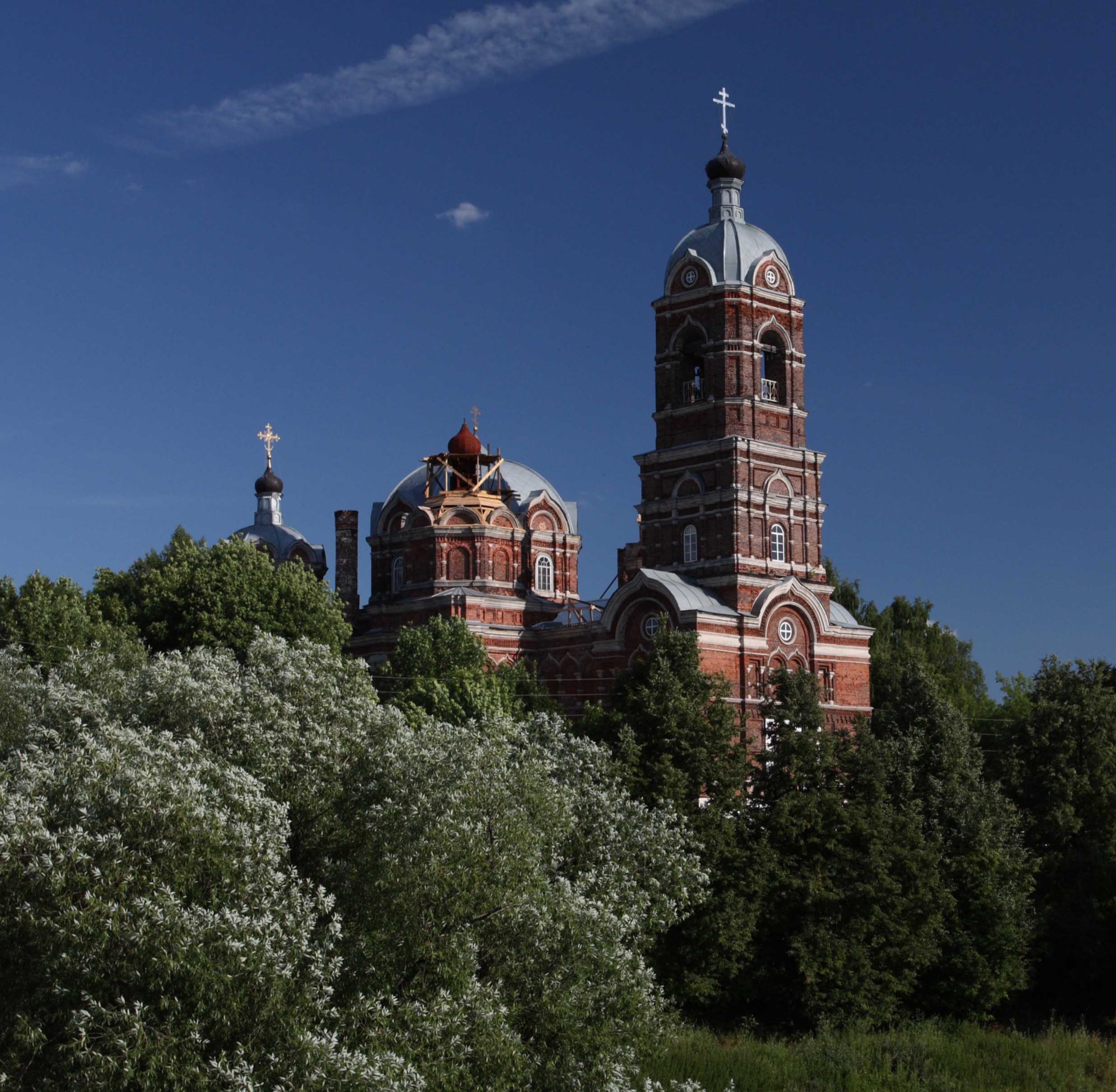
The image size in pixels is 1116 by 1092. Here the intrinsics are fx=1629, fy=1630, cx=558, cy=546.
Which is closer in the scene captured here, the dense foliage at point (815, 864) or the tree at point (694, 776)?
the tree at point (694, 776)

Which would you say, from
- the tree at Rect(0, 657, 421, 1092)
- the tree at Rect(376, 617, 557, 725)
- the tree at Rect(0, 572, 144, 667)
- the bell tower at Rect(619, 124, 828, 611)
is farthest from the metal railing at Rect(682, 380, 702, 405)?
the tree at Rect(0, 657, 421, 1092)

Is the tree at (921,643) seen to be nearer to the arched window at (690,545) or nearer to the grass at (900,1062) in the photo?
the arched window at (690,545)

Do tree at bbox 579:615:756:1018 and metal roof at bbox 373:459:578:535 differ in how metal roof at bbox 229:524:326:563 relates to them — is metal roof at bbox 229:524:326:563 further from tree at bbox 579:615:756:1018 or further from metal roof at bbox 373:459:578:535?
tree at bbox 579:615:756:1018

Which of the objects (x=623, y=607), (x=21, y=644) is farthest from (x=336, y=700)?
(x=623, y=607)

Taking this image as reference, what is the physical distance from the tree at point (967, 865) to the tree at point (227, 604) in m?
16.1

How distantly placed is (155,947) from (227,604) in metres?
28.6

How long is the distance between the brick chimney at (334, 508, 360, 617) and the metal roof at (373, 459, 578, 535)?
3.34 feet

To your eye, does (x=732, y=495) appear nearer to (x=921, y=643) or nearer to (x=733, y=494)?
(x=733, y=494)

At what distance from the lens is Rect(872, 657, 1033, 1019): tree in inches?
1316

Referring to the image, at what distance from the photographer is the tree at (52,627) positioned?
40781mm

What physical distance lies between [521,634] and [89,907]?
129 feet

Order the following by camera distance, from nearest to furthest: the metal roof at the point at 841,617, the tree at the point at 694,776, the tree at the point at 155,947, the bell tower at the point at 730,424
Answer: the tree at the point at 155,947, the tree at the point at 694,776, the bell tower at the point at 730,424, the metal roof at the point at 841,617

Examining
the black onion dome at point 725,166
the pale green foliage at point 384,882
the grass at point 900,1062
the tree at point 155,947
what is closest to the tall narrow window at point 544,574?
the black onion dome at point 725,166

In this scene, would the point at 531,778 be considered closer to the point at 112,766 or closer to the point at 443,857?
the point at 443,857
